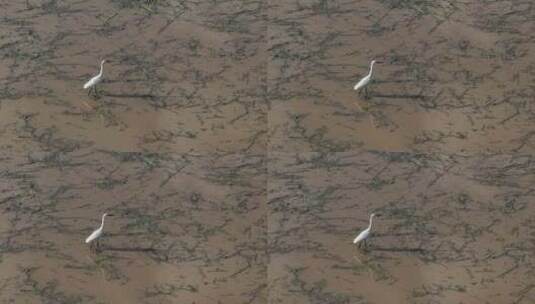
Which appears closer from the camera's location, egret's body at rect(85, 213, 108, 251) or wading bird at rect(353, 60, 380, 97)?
egret's body at rect(85, 213, 108, 251)

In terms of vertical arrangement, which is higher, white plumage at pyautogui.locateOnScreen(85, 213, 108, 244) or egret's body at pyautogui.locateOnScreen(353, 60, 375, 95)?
egret's body at pyautogui.locateOnScreen(353, 60, 375, 95)

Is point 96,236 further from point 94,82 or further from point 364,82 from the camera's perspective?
point 364,82

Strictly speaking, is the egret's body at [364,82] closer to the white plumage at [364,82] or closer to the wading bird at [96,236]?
the white plumage at [364,82]

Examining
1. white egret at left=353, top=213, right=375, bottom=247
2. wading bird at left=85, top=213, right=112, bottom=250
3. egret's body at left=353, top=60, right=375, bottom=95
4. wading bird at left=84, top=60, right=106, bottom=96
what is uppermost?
egret's body at left=353, top=60, right=375, bottom=95

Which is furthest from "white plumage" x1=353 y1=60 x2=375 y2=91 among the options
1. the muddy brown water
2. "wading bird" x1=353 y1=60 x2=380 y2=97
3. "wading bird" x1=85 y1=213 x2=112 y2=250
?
"wading bird" x1=85 y1=213 x2=112 y2=250

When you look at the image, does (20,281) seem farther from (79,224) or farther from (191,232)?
(191,232)

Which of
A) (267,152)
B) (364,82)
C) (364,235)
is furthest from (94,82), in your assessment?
(364,235)

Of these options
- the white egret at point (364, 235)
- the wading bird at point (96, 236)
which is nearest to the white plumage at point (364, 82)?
the white egret at point (364, 235)

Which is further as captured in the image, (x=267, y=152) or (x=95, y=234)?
(x=267, y=152)

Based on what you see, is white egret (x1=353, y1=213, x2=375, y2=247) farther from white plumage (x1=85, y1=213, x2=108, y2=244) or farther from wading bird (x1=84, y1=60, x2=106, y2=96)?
wading bird (x1=84, y1=60, x2=106, y2=96)
